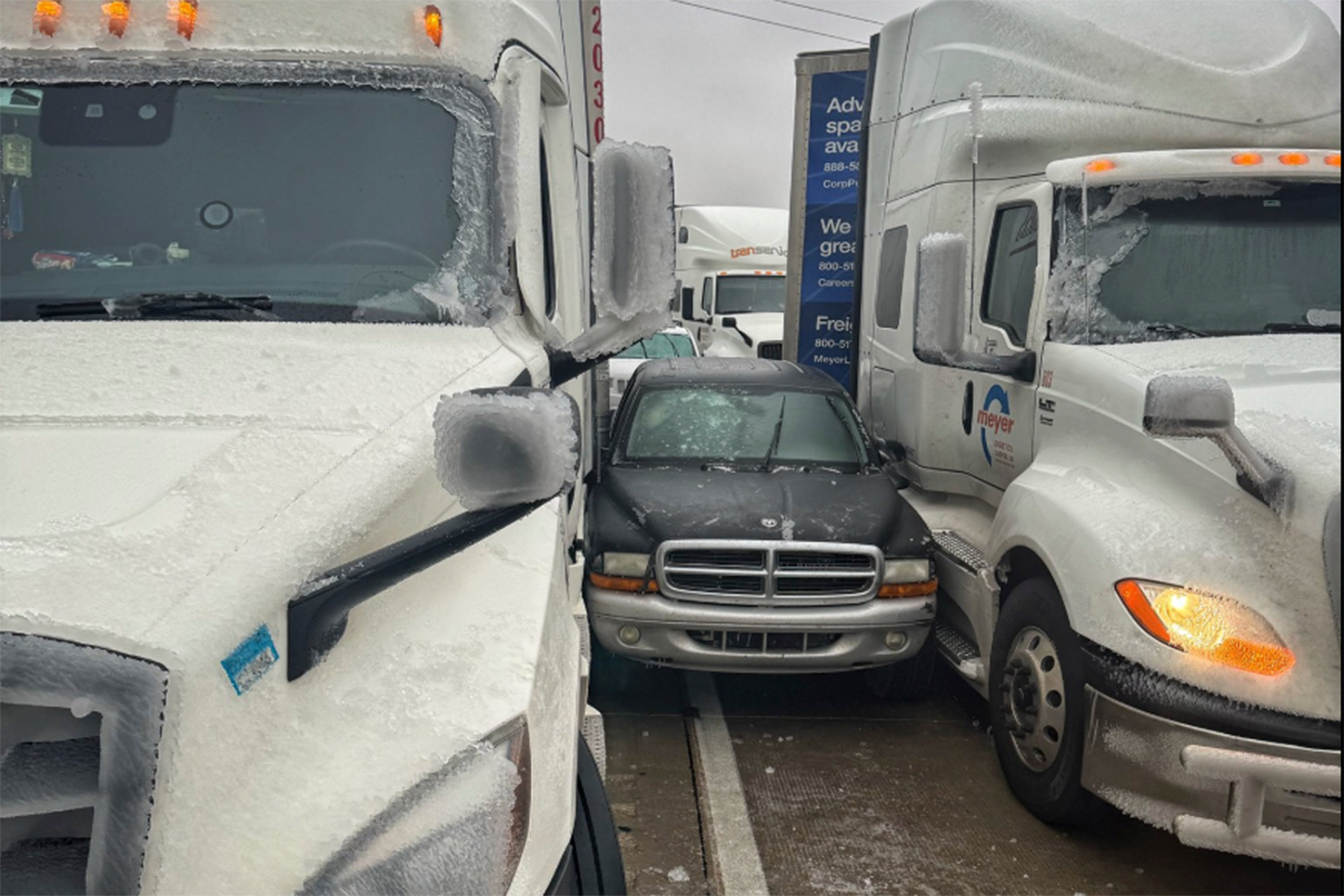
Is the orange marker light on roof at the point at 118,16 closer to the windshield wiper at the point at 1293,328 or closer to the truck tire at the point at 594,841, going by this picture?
the truck tire at the point at 594,841

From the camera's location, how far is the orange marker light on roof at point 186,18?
3023 millimetres

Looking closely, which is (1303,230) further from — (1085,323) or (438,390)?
(438,390)

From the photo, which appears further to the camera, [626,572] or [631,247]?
[626,572]

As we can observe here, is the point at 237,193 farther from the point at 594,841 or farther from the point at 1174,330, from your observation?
the point at 1174,330

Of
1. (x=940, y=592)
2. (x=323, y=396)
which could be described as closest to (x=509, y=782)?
(x=323, y=396)

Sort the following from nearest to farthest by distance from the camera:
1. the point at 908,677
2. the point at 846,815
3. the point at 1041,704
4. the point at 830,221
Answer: the point at 1041,704 → the point at 846,815 → the point at 908,677 → the point at 830,221

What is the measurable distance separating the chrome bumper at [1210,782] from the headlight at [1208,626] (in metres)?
0.24

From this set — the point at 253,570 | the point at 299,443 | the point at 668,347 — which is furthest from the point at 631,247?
the point at 668,347

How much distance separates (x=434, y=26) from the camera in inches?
122

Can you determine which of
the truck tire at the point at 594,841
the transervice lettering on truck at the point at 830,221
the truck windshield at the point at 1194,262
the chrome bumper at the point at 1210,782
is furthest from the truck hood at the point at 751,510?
the transervice lettering on truck at the point at 830,221

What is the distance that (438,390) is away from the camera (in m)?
2.50

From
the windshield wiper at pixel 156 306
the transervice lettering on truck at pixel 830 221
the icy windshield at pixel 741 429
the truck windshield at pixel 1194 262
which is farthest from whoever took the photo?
the transervice lettering on truck at pixel 830 221

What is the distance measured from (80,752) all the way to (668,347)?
13227mm

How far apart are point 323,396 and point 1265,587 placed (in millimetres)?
2957
